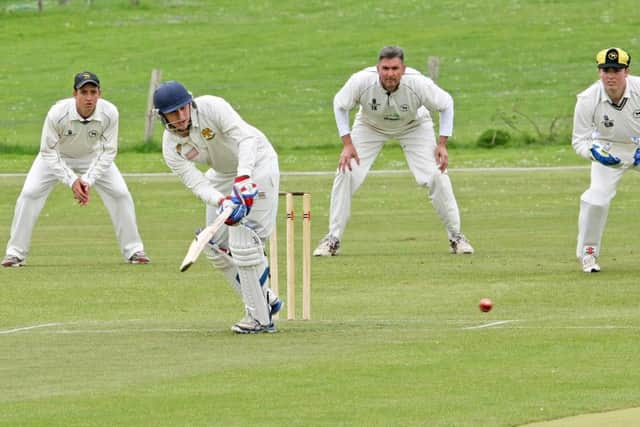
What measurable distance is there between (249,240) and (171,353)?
0.88 meters

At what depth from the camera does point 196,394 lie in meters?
8.45

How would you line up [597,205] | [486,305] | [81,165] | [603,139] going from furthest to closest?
1. [81,165]
2. [603,139]
3. [597,205]
4. [486,305]

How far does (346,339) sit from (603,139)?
14.7 feet

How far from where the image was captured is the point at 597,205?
45.8 feet

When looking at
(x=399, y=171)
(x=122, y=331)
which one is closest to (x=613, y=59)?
(x=122, y=331)

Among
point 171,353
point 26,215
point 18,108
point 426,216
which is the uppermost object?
point 171,353

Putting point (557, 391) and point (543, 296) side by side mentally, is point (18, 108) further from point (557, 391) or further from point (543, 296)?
point (557, 391)

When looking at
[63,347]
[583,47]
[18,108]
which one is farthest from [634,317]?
[583,47]

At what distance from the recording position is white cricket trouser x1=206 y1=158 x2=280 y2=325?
34.1 ft

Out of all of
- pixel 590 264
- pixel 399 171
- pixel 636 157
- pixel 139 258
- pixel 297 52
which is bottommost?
pixel 297 52

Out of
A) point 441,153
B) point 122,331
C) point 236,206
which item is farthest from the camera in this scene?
point 441,153

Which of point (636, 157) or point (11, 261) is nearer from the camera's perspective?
point (636, 157)

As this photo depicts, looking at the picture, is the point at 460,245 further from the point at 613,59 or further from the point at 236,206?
the point at 236,206

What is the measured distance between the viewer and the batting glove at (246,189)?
10.0 metres
